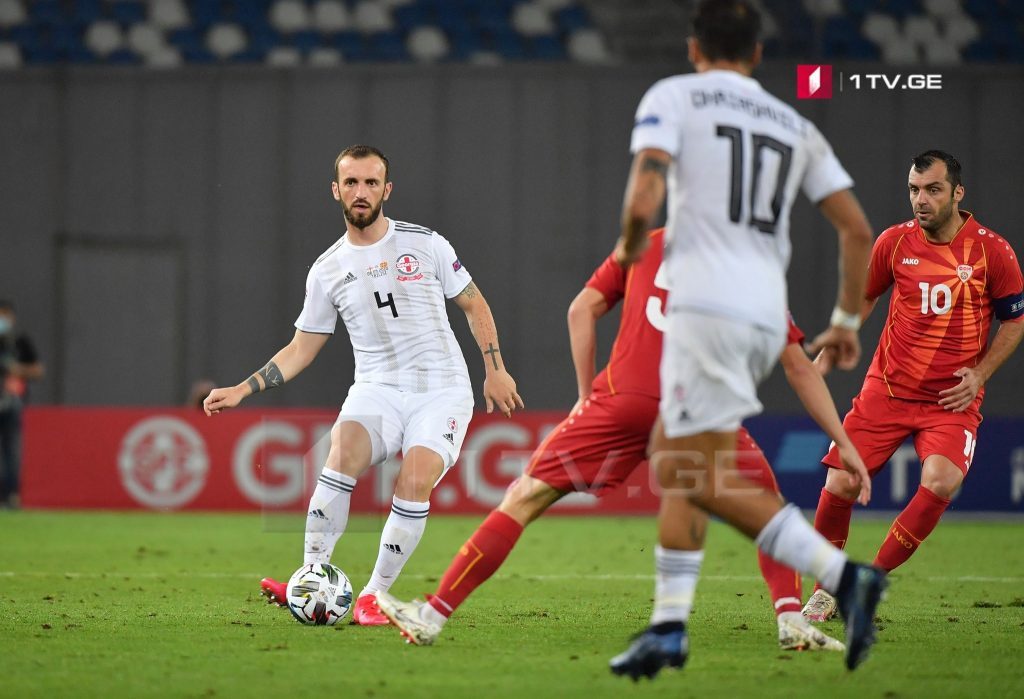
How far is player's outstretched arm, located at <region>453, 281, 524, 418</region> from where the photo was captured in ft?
22.0

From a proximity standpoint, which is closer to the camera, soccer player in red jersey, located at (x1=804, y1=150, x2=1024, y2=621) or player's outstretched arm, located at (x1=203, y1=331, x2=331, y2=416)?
player's outstretched arm, located at (x1=203, y1=331, x2=331, y2=416)

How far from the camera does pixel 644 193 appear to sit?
4.53m

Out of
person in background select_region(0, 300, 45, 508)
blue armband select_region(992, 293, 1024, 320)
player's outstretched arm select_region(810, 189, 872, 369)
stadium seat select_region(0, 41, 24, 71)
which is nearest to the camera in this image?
player's outstretched arm select_region(810, 189, 872, 369)

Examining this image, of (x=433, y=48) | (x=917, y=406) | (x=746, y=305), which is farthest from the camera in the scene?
(x=433, y=48)

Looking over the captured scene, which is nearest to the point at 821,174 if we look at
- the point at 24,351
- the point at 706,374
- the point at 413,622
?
the point at 706,374

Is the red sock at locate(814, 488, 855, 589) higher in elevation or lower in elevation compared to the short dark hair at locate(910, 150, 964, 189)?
lower

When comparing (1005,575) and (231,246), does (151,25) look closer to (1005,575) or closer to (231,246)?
(231,246)

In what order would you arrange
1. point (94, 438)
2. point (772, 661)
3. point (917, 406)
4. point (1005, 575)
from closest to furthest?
point (772, 661)
point (917, 406)
point (1005, 575)
point (94, 438)

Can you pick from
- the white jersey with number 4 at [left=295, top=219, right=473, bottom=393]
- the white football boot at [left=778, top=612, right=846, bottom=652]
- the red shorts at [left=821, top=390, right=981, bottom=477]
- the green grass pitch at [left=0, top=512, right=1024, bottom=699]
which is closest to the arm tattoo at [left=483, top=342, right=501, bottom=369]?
the white jersey with number 4 at [left=295, top=219, right=473, bottom=393]

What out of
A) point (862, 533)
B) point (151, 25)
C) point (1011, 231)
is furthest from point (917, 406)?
point (151, 25)

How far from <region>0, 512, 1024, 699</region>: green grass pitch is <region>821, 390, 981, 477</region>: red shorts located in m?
0.82

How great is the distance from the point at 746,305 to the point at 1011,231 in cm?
1257

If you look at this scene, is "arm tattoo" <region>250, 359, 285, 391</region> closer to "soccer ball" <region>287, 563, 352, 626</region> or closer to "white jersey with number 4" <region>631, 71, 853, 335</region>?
"soccer ball" <region>287, 563, 352, 626</region>

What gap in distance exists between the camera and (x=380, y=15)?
18750mm
